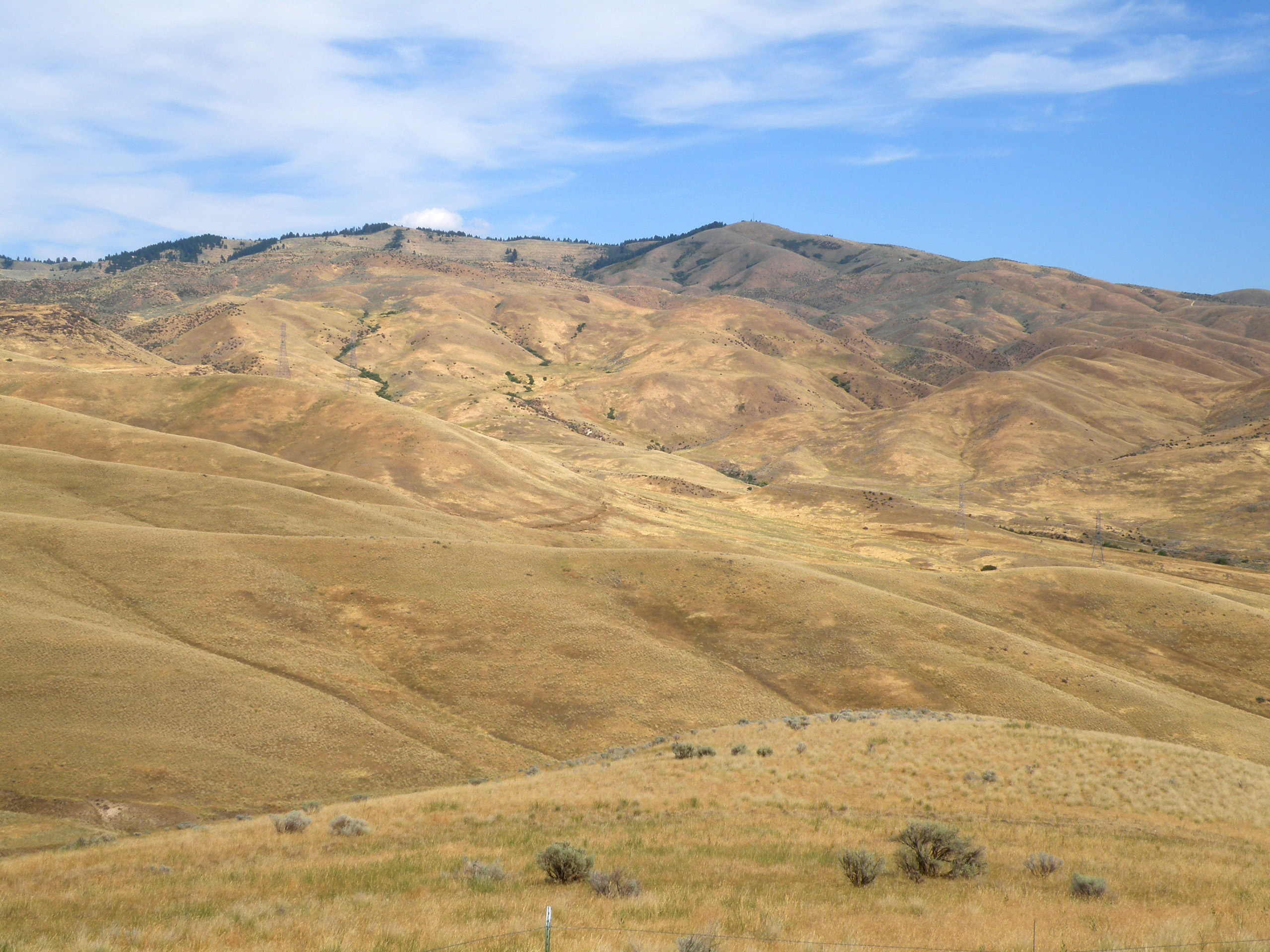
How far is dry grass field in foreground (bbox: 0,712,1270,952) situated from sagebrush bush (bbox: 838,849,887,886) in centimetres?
29

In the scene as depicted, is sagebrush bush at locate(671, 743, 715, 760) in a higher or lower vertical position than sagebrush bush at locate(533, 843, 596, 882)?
lower

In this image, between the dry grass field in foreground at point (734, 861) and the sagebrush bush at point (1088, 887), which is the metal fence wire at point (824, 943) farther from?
the sagebrush bush at point (1088, 887)

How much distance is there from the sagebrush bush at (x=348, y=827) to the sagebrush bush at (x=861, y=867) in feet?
40.0

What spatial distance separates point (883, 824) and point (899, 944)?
408 inches

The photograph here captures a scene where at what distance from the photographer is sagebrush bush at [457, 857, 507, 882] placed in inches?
626

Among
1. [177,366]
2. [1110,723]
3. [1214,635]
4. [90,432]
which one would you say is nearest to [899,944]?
[1110,723]

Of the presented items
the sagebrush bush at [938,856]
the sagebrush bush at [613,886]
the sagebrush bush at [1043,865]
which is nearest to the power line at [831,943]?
the sagebrush bush at [613,886]

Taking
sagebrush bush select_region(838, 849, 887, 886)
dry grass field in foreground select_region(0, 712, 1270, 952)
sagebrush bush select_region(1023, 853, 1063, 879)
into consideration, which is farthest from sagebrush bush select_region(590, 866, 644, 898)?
sagebrush bush select_region(1023, 853, 1063, 879)

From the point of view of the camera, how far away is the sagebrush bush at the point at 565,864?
15875mm

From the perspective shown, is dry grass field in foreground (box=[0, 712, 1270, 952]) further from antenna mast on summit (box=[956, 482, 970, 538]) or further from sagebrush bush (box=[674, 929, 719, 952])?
antenna mast on summit (box=[956, 482, 970, 538])

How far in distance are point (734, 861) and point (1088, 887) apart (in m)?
7.10

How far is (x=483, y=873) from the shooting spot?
53.6 ft

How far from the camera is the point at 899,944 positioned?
12.9m

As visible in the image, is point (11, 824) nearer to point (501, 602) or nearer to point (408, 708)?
point (408, 708)
